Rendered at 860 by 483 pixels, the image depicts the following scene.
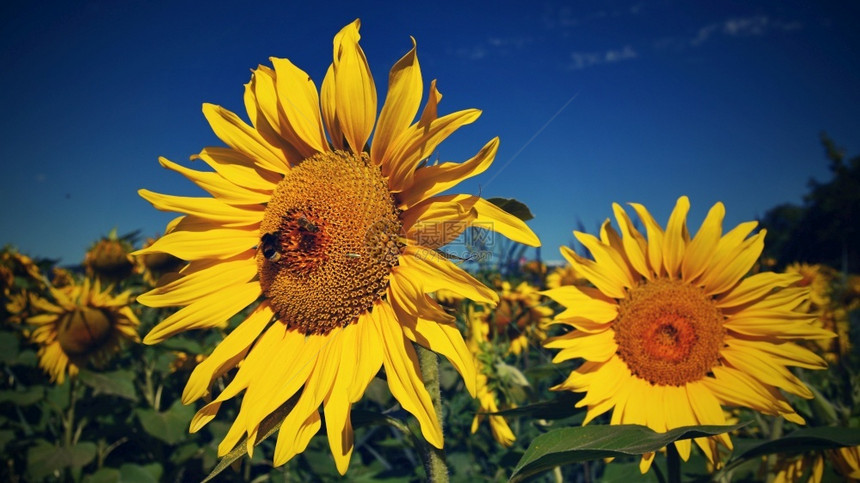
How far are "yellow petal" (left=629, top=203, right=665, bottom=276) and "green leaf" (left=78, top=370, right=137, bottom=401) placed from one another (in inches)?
156

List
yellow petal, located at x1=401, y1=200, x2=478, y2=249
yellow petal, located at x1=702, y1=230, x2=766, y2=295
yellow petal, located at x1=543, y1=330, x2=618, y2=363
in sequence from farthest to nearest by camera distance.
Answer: yellow petal, located at x1=702, y1=230, x2=766, y2=295 → yellow petal, located at x1=543, y1=330, x2=618, y2=363 → yellow petal, located at x1=401, y1=200, x2=478, y2=249

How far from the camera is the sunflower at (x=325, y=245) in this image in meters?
1.27

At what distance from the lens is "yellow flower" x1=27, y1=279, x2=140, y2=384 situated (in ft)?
13.8

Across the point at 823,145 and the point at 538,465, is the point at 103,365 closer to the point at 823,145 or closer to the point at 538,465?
the point at 538,465

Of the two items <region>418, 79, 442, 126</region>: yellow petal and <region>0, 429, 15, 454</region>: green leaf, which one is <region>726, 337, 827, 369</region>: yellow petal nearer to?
<region>418, 79, 442, 126</region>: yellow petal

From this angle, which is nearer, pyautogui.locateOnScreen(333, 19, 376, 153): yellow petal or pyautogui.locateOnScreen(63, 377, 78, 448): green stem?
pyautogui.locateOnScreen(333, 19, 376, 153): yellow petal

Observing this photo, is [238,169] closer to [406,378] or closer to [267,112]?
[267,112]

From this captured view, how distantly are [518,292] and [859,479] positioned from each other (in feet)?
8.86

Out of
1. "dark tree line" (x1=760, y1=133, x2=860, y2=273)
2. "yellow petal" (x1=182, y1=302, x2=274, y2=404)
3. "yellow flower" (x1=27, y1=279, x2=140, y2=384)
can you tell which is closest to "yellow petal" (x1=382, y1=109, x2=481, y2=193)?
"yellow petal" (x1=182, y1=302, x2=274, y2=404)

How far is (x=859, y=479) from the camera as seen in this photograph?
1963 mm

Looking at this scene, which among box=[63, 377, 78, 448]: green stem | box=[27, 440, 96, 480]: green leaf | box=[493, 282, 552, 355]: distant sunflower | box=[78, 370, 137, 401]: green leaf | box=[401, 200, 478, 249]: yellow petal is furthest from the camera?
box=[63, 377, 78, 448]: green stem

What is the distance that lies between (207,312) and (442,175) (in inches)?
40.1

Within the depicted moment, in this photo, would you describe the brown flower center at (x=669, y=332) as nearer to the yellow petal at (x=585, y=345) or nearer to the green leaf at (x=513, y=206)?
the yellow petal at (x=585, y=345)

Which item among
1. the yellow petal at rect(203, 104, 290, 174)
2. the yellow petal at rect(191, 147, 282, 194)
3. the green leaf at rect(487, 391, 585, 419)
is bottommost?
the green leaf at rect(487, 391, 585, 419)
